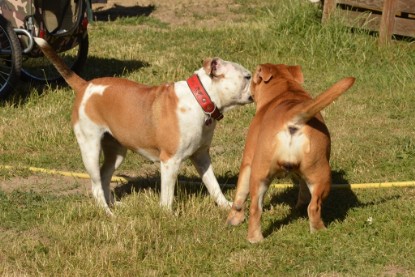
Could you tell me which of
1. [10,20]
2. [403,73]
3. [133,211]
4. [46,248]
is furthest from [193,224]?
[403,73]

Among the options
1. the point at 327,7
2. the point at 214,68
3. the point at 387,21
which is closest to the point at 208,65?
the point at 214,68

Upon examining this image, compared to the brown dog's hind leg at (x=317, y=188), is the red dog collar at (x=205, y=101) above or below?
above

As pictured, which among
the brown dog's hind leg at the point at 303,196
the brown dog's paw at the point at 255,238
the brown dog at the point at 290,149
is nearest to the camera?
the brown dog at the point at 290,149

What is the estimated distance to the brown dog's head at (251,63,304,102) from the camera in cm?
666

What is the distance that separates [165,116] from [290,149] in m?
1.31

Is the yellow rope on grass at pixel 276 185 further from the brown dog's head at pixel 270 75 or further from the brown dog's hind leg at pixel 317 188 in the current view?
Result: the brown dog's hind leg at pixel 317 188

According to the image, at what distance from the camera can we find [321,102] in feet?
18.6

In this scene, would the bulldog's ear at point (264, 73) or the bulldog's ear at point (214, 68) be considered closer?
the bulldog's ear at point (264, 73)

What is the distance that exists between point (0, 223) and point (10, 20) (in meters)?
4.28

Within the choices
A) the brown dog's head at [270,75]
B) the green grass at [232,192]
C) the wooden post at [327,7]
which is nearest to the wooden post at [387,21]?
the green grass at [232,192]

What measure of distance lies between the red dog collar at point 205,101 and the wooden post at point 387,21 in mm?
6372

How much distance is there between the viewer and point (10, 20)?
10.5 meters

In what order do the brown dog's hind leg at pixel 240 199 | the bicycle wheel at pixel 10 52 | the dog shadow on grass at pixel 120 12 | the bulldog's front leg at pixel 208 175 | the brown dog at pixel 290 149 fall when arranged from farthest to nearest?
the dog shadow on grass at pixel 120 12
the bicycle wheel at pixel 10 52
the bulldog's front leg at pixel 208 175
the brown dog's hind leg at pixel 240 199
the brown dog at pixel 290 149

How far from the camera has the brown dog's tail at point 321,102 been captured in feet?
18.5
